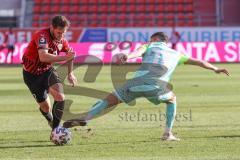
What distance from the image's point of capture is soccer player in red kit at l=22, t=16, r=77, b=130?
1061cm

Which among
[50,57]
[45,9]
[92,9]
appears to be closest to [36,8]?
[45,9]

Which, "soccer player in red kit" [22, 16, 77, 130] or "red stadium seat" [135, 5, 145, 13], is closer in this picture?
"soccer player in red kit" [22, 16, 77, 130]

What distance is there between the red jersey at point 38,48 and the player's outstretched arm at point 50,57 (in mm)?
133

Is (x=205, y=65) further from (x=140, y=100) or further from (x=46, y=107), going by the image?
(x=140, y=100)

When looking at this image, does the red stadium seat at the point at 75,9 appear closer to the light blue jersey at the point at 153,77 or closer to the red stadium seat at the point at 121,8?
Result: the red stadium seat at the point at 121,8

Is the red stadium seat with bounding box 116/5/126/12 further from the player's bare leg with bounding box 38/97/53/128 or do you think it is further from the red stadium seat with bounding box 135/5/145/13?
the player's bare leg with bounding box 38/97/53/128

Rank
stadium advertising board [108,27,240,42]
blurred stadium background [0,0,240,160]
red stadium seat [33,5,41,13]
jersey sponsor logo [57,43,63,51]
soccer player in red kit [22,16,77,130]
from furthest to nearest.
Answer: red stadium seat [33,5,41,13] < stadium advertising board [108,27,240,42] < jersey sponsor logo [57,43,63,51] < soccer player in red kit [22,16,77,130] < blurred stadium background [0,0,240,160]

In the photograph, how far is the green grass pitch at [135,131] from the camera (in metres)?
9.87

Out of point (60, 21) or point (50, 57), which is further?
point (50, 57)

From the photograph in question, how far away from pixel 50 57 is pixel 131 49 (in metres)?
26.5

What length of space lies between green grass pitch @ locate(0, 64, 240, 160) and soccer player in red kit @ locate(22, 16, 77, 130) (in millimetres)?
701

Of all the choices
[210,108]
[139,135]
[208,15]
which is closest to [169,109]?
[139,135]

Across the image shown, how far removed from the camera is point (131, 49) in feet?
121

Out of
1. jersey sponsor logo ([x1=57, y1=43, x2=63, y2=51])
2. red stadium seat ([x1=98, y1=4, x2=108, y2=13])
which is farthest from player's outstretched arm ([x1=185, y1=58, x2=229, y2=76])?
red stadium seat ([x1=98, y1=4, x2=108, y2=13])
